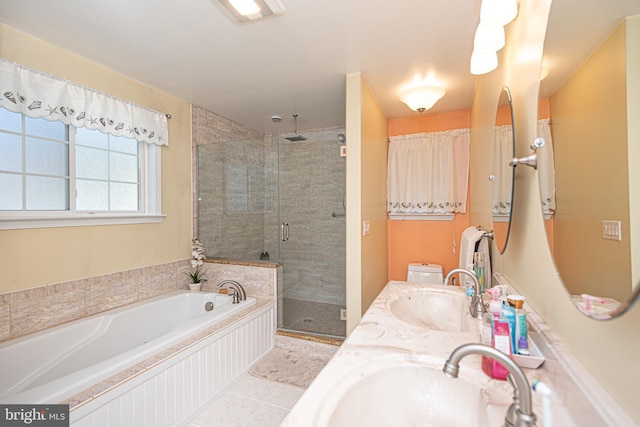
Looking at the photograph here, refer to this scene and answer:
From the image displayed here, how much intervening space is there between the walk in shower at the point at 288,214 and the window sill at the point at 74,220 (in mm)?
654

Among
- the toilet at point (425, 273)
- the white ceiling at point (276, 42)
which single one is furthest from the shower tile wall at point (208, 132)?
the toilet at point (425, 273)

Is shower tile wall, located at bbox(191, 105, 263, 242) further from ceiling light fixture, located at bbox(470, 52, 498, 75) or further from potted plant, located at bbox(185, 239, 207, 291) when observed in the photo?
ceiling light fixture, located at bbox(470, 52, 498, 75)

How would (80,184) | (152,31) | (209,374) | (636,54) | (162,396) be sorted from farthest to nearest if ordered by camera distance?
(80,184) → (209,374) → (152,31) → (162,396) → (636,54)

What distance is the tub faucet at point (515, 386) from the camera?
0.55 meters

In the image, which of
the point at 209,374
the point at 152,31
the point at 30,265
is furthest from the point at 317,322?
the point at 152,31

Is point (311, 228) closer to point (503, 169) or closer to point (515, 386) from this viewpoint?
point (503, 169)

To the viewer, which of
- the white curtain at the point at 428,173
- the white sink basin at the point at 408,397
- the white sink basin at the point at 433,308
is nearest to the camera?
the white sink basin at the point at 408,397

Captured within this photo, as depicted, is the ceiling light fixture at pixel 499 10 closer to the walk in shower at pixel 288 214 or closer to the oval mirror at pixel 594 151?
the oval mirror at pixel 594 151

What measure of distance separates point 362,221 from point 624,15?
1.95 m

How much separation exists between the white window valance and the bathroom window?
11 cm

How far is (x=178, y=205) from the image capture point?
2.92 metres

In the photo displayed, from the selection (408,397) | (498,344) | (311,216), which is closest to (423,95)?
(311,216)

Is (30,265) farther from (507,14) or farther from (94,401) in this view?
(507,14)

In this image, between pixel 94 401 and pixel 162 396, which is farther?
pixel 162 396
